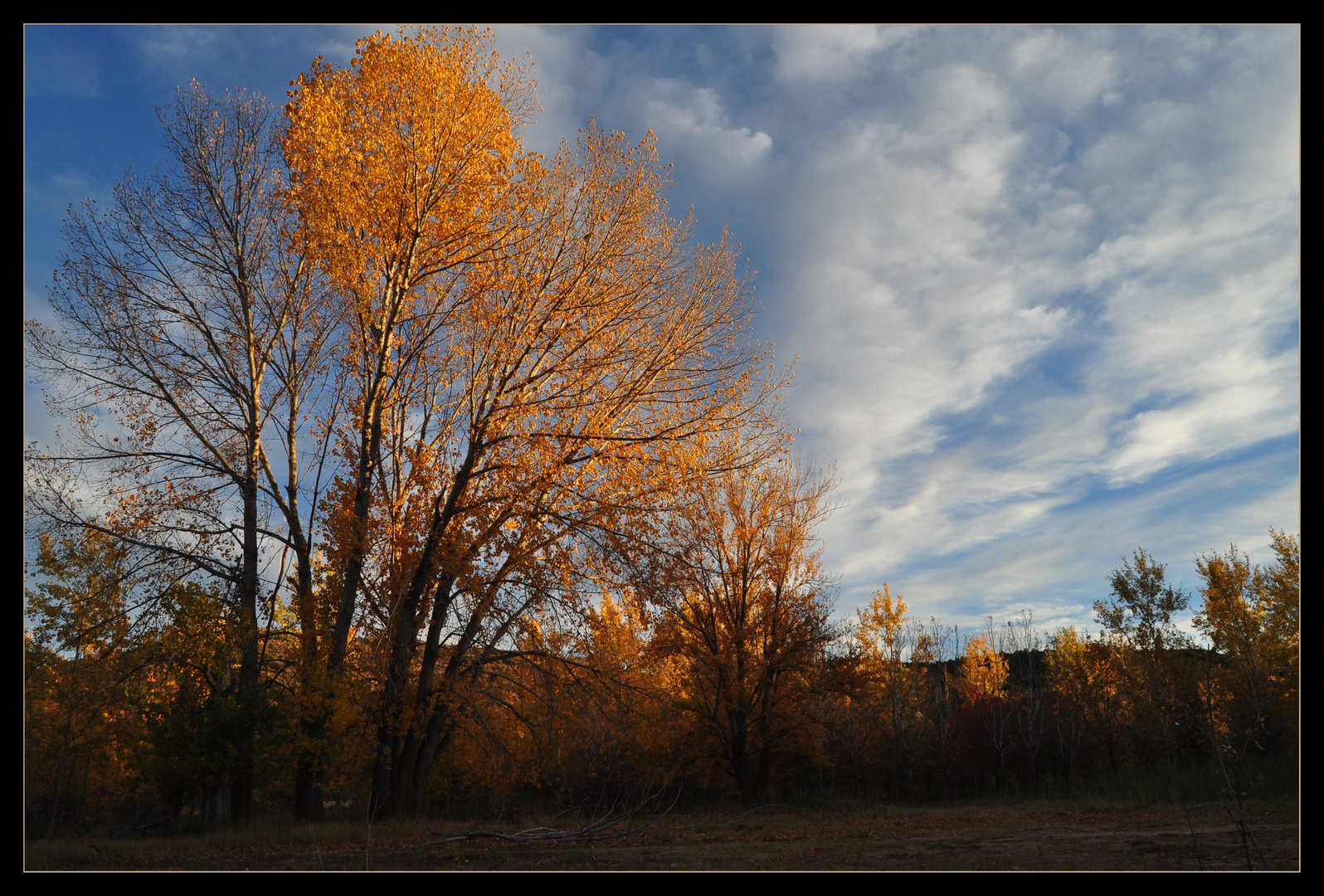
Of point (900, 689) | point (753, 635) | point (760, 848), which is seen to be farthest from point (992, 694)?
point (760, 848)

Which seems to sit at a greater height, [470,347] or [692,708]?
[470,347]

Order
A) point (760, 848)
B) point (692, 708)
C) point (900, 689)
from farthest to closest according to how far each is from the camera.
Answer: point (900, 689)
point (692, 708)
point (760, 848)

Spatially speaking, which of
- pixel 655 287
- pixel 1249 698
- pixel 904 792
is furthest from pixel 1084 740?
pixel 655 287

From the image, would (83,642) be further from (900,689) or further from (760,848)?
(900,689)

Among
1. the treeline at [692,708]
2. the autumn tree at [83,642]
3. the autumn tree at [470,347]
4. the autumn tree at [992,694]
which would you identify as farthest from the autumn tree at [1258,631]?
the autumn tree at [83,642]

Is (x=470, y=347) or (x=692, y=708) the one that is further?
(x=692, y=708)

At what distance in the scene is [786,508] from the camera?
26.0m

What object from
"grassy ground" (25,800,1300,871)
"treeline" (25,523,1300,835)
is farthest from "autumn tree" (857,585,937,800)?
"grassy ground" (25,800,1300,871)

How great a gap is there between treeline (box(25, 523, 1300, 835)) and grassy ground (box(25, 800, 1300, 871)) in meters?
0.93

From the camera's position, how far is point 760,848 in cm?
936

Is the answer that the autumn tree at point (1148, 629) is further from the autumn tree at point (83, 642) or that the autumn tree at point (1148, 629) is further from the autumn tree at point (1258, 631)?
the autumn tree at point (83, 642)

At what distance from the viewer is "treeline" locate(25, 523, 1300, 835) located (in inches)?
523

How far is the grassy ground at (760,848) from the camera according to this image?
23.4ft

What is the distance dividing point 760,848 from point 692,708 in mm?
15770
